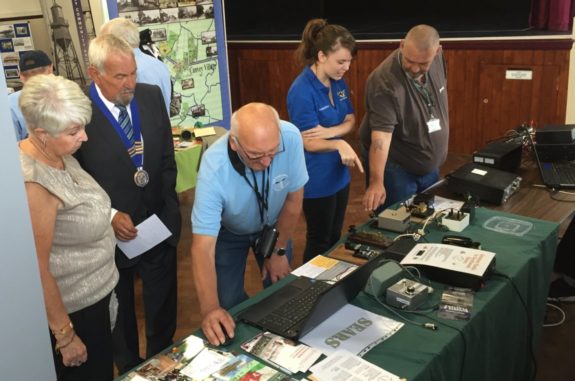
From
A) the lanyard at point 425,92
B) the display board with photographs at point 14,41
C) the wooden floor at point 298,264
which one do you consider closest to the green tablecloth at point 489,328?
the wooden floor at point 298,264

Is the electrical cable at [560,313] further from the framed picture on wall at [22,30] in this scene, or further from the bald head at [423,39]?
the framed picture on wall at [22,30]

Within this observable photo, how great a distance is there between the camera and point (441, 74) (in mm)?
2834

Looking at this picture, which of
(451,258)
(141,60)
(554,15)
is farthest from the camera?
(554,15)

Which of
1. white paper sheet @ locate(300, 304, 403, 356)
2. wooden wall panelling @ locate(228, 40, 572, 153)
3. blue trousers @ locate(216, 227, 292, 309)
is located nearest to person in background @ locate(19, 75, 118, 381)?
blue trousers @ locate(216, 227, 292, 309)

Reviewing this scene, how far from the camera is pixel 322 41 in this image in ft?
8.49

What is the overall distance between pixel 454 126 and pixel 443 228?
3690 mm

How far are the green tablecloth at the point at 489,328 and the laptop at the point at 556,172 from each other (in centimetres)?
51

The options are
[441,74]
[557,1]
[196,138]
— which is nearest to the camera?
[441,74]

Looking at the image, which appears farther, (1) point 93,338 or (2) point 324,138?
(2) point 324,138

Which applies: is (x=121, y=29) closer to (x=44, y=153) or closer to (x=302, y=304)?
(x=44, y=153)

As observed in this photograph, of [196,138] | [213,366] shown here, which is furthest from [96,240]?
[196,138]

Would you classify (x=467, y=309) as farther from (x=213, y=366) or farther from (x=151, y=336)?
(x=151, y=336)

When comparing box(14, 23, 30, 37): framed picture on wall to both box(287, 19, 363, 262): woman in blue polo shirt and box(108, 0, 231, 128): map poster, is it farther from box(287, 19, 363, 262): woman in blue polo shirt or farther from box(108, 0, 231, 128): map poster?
box(287, 19, 363, 262): woman in blue polo shirt

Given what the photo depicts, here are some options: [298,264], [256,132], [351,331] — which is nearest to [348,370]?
[351,331]
